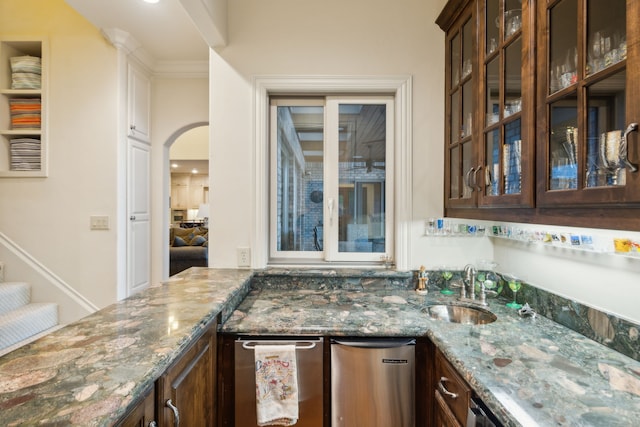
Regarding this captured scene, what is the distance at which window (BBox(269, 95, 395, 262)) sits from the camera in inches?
82.2

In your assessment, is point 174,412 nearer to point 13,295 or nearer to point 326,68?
point 326,68

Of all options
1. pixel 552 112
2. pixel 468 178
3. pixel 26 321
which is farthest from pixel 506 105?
pixel 26 321

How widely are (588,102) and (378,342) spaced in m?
1.11

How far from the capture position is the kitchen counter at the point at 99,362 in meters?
0.62

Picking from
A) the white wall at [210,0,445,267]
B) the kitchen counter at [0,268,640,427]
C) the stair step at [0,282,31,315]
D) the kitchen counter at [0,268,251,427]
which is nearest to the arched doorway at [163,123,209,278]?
the stair step at [0,282,31,315]

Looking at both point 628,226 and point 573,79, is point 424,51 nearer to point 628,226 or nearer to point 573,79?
point 573,79

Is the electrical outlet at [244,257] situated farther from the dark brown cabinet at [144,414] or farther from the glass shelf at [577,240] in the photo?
the glass shelf at [577,240]

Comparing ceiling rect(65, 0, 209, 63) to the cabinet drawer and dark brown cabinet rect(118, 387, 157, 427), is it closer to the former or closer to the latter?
dark brown cabinet rect(118, 387, 157, 427)

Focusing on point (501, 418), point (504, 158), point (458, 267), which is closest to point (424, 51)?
point (504, 158)

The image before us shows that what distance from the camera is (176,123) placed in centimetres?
318

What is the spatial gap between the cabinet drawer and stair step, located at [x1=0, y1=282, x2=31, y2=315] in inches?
124

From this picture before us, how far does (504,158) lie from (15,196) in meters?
3.63

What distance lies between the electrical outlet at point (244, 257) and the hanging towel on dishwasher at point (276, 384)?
676mm

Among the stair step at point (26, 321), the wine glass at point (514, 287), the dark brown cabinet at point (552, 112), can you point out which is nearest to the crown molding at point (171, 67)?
the stair step at point (26, 321)
